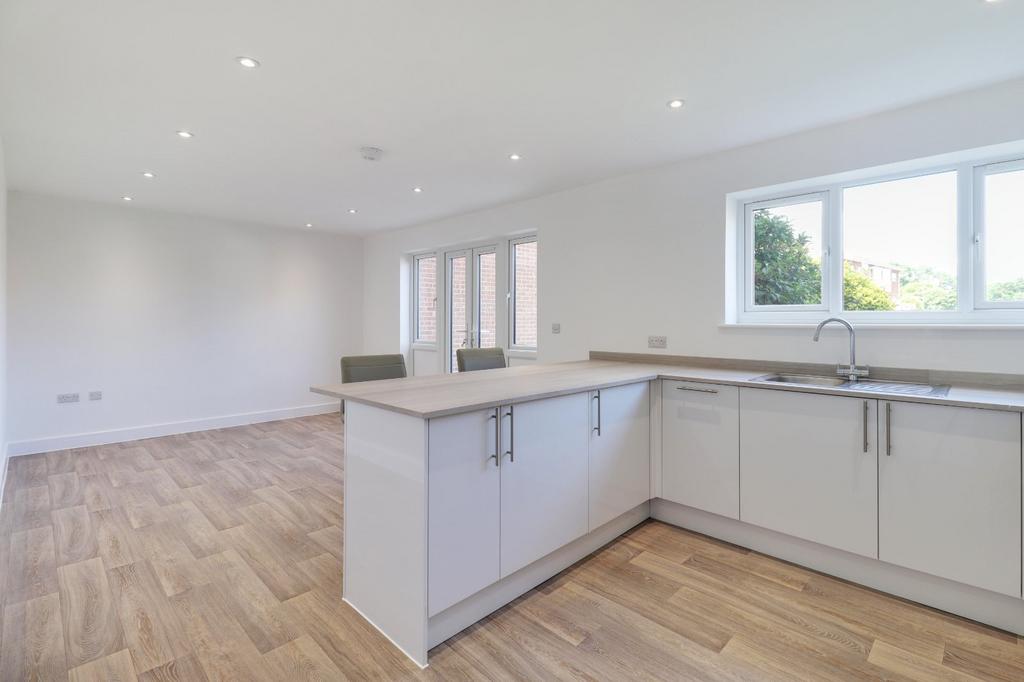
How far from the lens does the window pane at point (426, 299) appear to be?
6.13 m

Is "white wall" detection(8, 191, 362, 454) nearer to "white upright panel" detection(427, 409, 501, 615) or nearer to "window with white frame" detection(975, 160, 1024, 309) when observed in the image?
"white upright panel" detection(427, 409, 501, 615)

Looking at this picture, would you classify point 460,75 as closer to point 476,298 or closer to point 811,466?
point 811,466

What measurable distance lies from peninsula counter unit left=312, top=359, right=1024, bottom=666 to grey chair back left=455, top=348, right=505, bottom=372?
1.89 ft

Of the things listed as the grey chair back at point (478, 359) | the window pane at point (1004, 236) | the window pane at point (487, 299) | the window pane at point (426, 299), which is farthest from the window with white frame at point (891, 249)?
the window pane at point (426, 299)

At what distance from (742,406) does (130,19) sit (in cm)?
316

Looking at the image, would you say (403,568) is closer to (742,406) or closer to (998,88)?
(742,406)

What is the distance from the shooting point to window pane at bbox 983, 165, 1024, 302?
2484mm

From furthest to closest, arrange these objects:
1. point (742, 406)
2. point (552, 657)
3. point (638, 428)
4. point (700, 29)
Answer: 1. point (638, 428)
2. point (742, 406)
3. point (700, 29)
4. point (552, 657)

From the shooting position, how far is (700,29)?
1950 millimetres

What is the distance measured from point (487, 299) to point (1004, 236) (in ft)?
13.2

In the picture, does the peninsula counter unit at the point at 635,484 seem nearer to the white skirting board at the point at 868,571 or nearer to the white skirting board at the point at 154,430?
the white skirting board at the point at 868,571

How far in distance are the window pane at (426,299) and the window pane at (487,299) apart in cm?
79

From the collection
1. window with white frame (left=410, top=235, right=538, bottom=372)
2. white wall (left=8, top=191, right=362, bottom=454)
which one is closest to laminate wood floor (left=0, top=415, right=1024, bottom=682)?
white wall (left=8, top=191, right=362, bottom=454)

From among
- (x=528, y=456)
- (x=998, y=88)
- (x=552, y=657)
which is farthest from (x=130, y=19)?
(x=998, y=88)
